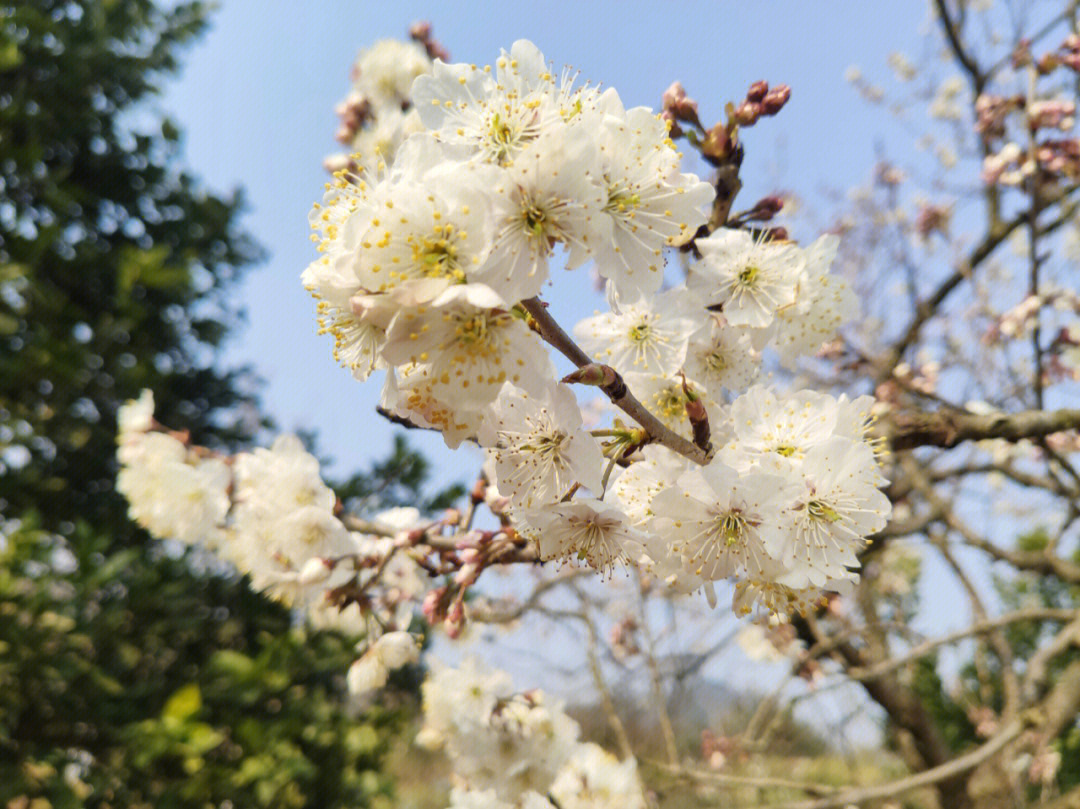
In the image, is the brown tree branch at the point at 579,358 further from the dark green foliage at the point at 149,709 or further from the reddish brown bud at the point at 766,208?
the dark green foliage at the point at 149,709

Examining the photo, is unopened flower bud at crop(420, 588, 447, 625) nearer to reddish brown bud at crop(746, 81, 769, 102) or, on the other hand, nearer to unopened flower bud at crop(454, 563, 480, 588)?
unopened flower bud at crop(454, 563, 480, 588)

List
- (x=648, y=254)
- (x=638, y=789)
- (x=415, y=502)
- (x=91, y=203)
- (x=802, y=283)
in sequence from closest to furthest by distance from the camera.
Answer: (x=648, y=254), (x=802, y=283), (x=638, y=789), (x=415, y=502), (x=91, y=203)

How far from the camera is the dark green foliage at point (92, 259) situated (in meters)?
3.21

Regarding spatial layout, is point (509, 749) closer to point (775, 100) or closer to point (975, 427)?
point (975, 427)

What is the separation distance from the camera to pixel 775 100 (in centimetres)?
105

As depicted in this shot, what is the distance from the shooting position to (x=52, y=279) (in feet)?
12.0

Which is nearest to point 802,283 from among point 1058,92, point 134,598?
point 134,598

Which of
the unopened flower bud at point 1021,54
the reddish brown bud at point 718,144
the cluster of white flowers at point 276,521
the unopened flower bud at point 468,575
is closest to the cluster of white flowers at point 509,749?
the cluster of white flowers at point 276,521

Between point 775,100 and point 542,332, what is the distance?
2.12ft

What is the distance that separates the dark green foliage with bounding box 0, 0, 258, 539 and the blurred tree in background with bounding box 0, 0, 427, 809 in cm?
1

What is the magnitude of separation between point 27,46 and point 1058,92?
A: 18.1 ft

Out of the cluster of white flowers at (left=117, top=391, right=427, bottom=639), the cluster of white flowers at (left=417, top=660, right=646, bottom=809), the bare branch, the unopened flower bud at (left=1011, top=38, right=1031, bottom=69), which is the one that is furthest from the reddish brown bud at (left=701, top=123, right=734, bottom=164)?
the unopened flower bud at (left=1011, top=38, right=1031, bottom=69)

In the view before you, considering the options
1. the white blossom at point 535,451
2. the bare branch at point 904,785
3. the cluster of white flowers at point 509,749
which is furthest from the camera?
the cluster of white flowers at point 509,749

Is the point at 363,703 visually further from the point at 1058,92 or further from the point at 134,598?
the point at 1058,92
